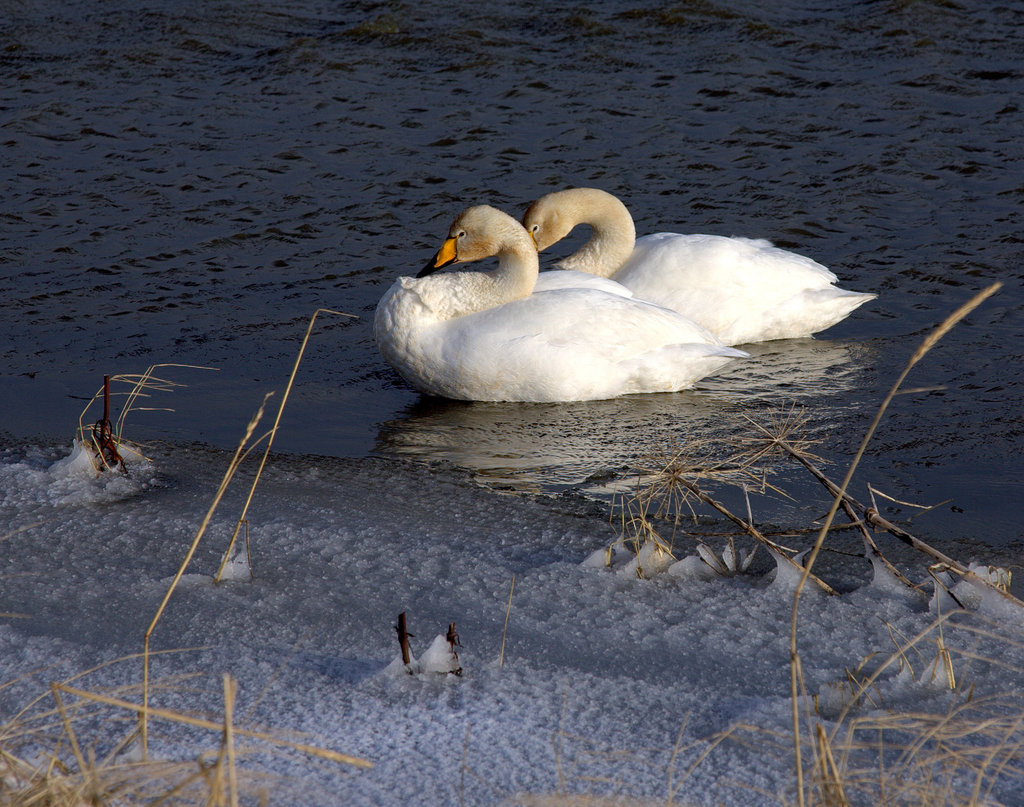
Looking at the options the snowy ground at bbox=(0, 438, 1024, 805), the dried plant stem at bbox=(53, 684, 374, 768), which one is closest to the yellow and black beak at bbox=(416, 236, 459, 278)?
the snowy ground at bbox=(0, 438, 1024, 805)

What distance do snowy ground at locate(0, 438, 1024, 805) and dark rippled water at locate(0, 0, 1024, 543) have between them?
96cm

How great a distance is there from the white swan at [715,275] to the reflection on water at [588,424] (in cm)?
33

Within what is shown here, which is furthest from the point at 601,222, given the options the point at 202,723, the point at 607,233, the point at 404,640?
the point at 202,723

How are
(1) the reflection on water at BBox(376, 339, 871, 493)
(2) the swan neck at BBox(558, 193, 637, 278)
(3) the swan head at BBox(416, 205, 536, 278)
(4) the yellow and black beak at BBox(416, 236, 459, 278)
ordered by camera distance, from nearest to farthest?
1. (1) the reflection on water at BBox(376, 339, 871, 493)
2. (3) the swan head at BBox(416, 205, 536, 278)
3. (4) the yellow and black beak at BBox(416, 236, 459, 278)
4. (2) the swan neck at BBox(558, 193, 637, 278)

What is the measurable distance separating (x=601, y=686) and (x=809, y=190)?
614cm

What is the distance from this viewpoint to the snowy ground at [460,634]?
2.57 meters

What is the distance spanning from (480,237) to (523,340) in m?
0.70

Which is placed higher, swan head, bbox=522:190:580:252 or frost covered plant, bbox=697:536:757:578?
swan head, bbox=522:190:580:252

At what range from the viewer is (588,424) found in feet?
17.7

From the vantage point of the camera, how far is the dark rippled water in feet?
17.5

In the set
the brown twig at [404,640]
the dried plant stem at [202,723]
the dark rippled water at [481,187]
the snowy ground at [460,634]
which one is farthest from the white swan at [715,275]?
the dried plant stem at [202,723]

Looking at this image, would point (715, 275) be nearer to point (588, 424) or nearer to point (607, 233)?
point (607, 233)

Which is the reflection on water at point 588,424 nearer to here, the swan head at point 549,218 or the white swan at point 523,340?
the white swan at point 523,340

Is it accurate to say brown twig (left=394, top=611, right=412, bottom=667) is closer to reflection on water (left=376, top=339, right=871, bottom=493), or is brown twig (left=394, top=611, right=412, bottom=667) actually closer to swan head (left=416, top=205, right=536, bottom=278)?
reflection on water (left=376, top=339, right=871, bottom=493)
